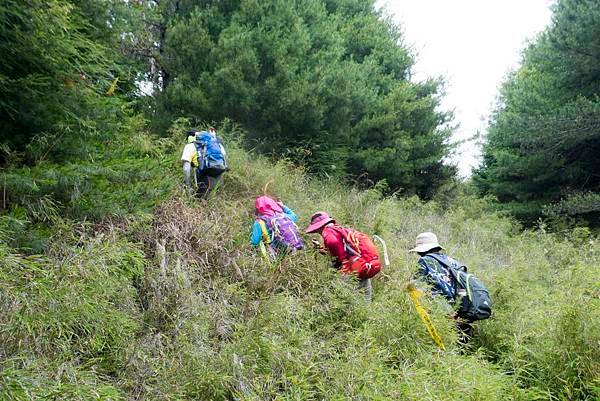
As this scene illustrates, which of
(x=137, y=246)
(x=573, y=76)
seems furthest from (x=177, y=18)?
(x=573, y=76)

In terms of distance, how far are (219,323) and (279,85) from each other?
5.58 meters

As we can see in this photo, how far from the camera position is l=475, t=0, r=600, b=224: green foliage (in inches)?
399

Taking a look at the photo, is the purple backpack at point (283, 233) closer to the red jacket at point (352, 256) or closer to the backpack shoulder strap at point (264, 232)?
the backpack shoulder strap at point (264, 232)

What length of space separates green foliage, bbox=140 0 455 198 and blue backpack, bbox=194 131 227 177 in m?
1.92

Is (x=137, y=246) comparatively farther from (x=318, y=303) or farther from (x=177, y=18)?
(x=177, y=18)

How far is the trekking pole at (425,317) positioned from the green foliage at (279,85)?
5258 millimetres

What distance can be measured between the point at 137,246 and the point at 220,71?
4288 mm

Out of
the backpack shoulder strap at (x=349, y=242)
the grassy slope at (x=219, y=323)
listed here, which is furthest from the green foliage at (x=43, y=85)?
the backpack shoulder strap at (x=349, y=242)

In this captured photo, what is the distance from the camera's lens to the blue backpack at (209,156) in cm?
632

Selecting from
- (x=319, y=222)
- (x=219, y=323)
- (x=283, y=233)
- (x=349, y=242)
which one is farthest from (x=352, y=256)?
(x=219, y=323)

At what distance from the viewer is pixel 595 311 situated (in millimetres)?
3404

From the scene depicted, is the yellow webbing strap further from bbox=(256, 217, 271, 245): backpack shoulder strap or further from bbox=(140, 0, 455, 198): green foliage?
bbox=(140, 0, 455, 198): green foliage

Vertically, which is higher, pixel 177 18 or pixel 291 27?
pixel 291 27

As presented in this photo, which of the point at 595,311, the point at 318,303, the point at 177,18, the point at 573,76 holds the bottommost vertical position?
the point at 318,303
